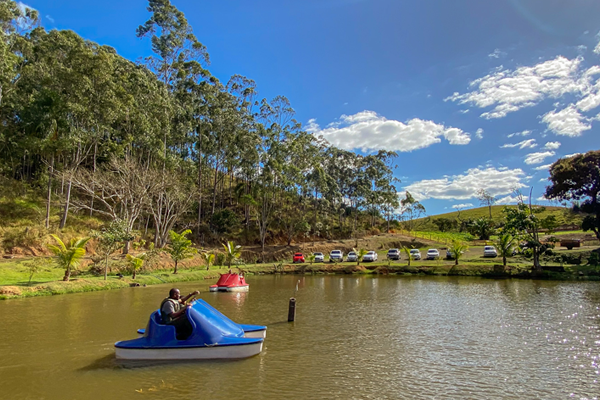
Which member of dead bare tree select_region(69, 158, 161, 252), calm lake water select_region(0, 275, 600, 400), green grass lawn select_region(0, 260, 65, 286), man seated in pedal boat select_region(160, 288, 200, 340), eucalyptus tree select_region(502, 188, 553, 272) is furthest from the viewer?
dead bare tree select_region(69, 158, 161, 252)

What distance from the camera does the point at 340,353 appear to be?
10.4m

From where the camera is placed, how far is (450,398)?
7414 mm

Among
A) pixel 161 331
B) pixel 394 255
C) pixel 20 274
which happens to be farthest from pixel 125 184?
pixel 394 255

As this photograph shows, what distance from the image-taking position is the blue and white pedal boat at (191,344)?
376 inches

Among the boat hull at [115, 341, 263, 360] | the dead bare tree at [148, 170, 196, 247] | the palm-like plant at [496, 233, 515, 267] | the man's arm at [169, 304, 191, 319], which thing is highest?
the dead bare tree at [148, 170, 196, 247]

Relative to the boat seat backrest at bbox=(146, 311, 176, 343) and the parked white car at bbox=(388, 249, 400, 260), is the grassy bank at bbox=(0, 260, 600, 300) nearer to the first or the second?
the parked white car at bbox=(388, 249, 400, 260)

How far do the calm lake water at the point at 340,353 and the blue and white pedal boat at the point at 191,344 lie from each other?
0.29m

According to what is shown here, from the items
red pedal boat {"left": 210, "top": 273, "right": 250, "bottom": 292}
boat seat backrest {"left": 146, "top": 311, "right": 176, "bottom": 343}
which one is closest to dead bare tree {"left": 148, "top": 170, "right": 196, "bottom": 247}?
red pedal boat {"left": 210, "top": 273, "right": 250, "bottom": 292}

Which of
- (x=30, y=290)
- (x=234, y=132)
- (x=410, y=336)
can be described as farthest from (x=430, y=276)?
(x=234, y=132)

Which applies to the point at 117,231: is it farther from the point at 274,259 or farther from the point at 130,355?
the point at 274,259

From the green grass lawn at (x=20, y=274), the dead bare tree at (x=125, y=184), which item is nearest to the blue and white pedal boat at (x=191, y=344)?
the green grass lawn at (x=20, y=274)

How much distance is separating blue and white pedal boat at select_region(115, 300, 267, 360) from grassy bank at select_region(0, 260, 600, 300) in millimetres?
14729

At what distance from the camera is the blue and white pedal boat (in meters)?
9.56

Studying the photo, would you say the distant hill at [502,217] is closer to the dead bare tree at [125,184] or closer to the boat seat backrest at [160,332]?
the boat seat backrest at [160,332]
